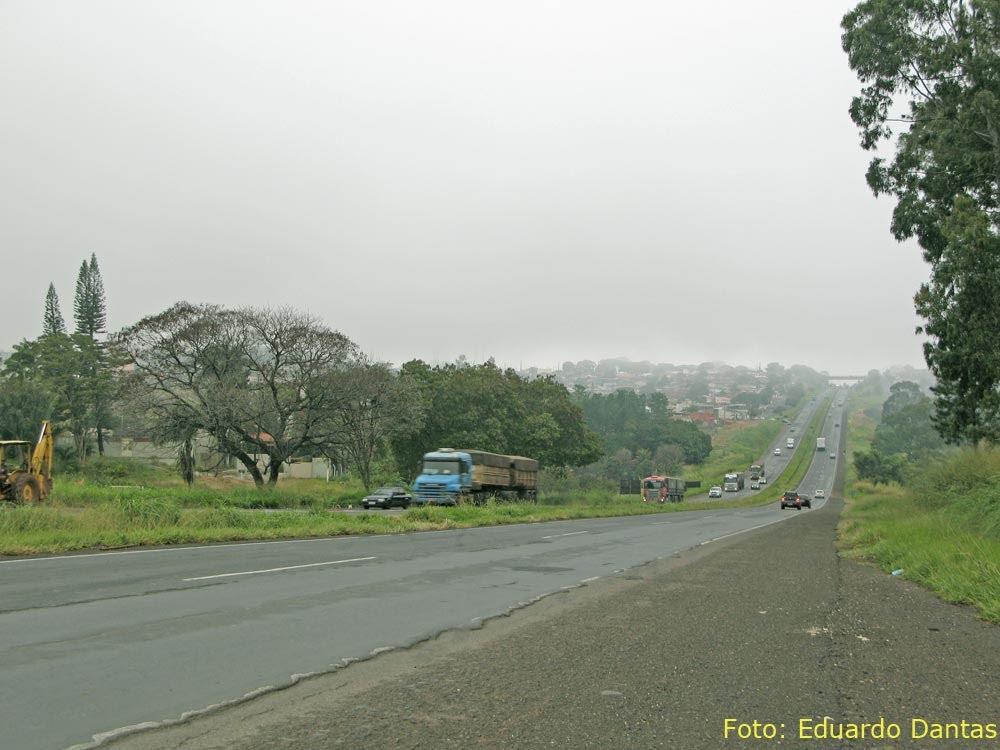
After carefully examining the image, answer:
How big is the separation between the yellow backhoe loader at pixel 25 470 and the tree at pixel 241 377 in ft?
57.4

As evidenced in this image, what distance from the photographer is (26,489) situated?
75.1 ft

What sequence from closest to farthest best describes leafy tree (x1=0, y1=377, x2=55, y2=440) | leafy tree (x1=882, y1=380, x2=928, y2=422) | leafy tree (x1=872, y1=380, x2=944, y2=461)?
leafy tree (x1=0, y1=377, x2=55, y2=440) → leafy tree (x1=872, y1=380, x2=944, y2=461) → leafy tree (x1=882, y1=380, x2=928, y2=422)

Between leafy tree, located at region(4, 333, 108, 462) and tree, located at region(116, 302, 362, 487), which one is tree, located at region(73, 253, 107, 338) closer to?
leafy tree, located at region(4, 333, 108, 462)

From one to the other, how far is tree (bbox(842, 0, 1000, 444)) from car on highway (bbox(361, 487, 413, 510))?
90.1ft

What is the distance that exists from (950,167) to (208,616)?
91.3ft

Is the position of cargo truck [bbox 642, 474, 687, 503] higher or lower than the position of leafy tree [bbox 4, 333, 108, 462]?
lower

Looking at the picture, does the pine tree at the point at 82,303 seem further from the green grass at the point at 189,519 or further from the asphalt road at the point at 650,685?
the asphalt road at the point at 650,685

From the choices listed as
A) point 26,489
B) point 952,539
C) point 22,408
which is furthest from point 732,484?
point 26,489

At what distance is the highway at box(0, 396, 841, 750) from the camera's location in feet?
16.6

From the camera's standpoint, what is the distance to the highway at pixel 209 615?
5.05 m

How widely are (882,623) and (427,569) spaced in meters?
7.17

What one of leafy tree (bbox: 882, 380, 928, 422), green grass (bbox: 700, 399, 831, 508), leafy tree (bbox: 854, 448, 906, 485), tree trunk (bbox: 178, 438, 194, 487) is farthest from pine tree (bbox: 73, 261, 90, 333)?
leafy tree (bbox: 882, 380, 928, 422)

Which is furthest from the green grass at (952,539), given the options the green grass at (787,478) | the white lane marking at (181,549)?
the green grass at (787,478)

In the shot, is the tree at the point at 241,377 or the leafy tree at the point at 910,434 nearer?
the tree at the point at 241,377
